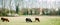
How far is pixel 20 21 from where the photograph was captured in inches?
45.9

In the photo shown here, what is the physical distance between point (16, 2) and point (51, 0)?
346 mm

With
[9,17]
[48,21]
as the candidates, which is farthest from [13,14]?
[48,21]

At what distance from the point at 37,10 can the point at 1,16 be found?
1.19ft

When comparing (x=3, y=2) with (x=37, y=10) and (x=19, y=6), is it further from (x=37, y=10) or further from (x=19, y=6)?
(x=37, y=10)

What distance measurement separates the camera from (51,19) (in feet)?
3.81

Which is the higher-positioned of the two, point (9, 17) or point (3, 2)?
point (3, 2)

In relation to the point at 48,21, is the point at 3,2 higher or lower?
higher

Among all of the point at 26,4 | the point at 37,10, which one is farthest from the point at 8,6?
the point at 37,10

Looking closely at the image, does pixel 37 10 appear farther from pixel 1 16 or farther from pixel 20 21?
pixel 1 16

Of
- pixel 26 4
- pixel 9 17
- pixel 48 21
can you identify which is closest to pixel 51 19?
pixel 48 21

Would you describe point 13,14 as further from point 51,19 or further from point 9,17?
point 51,19

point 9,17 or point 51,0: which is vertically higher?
point 51,0

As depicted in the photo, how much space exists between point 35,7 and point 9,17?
0.90 ft

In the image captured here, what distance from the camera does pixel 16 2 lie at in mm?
1175
